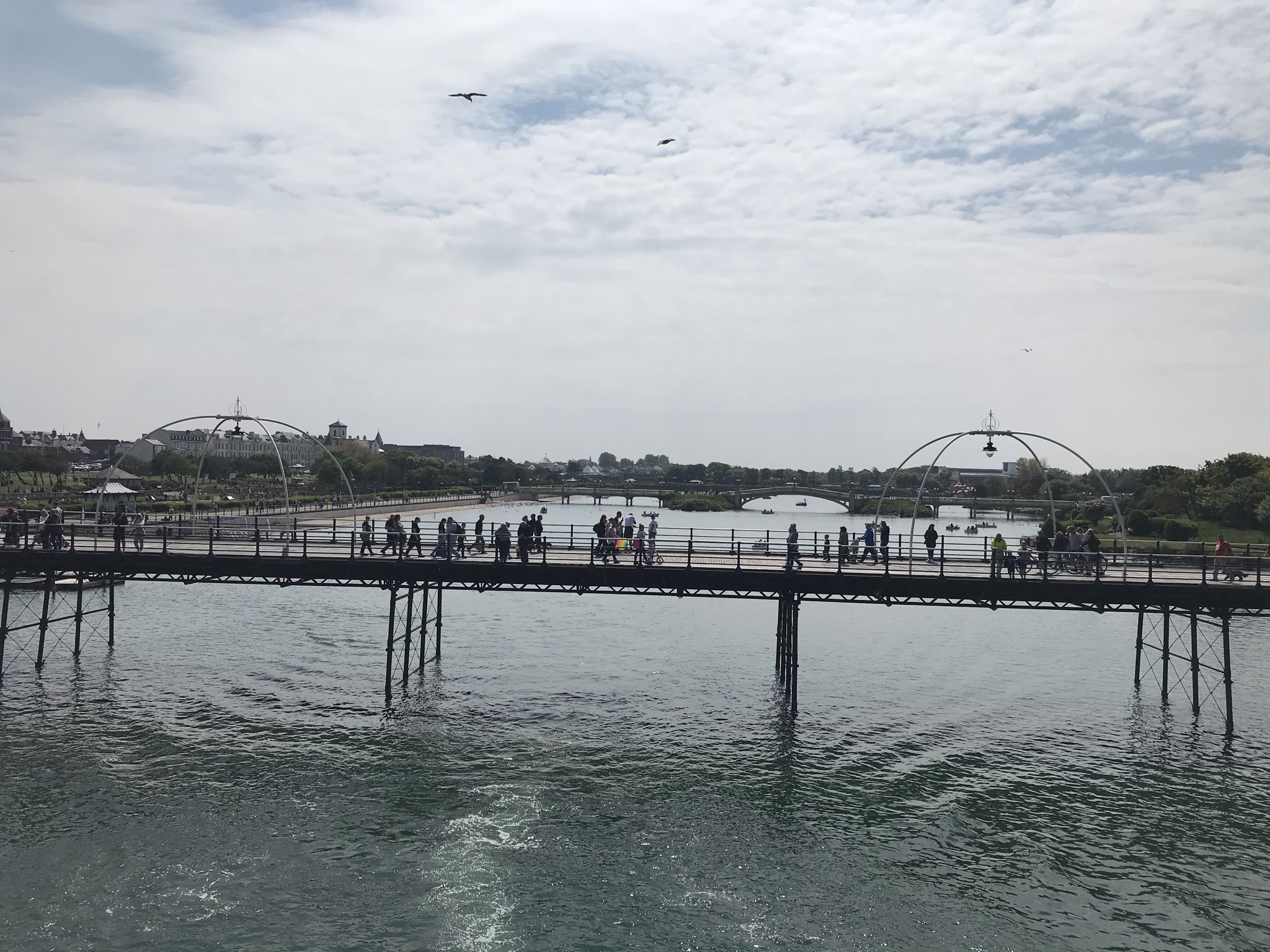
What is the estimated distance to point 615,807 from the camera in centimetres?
2456

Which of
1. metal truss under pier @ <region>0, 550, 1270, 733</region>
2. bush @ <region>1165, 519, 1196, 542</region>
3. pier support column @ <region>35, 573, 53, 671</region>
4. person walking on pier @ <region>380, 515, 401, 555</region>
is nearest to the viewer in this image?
metal truss under pier @ <region>0, 550, 1270, 733</region>

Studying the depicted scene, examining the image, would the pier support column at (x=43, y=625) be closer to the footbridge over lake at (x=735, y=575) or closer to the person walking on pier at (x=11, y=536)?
the footbridge over lake at (x=735, y=575)

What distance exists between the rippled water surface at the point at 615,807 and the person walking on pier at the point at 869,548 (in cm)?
557

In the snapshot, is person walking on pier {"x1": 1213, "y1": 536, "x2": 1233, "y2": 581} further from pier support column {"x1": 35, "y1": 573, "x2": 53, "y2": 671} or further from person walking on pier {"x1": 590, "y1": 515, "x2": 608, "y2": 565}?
pier support column {"x1": 35, "y1": 573, "x2": 53, "y2": 671}

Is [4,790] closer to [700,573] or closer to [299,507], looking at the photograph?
[700,573]

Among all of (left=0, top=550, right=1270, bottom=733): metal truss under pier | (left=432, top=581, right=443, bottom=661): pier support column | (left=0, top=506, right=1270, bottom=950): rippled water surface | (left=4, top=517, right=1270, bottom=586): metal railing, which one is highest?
(left=4, top=517, right=1270, bottom=586): metal railing

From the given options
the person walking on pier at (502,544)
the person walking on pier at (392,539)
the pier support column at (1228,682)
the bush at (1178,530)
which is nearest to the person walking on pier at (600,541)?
the person walking on pier at (502,544)

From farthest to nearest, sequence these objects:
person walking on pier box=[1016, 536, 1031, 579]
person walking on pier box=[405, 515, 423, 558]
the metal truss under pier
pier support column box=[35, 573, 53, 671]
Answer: pier support column box=[35, 573, 53, 671] < person walking on pier box=[405, 515, 423, 558] < person walking on pier box=[1016, 536, 1031, 579] < the metal truss under pier

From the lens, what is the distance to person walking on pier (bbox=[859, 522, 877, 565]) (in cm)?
3319

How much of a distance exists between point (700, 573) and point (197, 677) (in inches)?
812

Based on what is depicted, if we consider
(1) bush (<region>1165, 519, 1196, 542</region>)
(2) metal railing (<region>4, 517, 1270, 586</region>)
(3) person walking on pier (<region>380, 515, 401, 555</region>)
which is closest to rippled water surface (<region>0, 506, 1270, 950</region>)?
(2) metal railing (<region>4, 517, 1270, 586</region>)

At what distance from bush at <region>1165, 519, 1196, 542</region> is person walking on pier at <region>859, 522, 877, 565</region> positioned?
69.1 meters

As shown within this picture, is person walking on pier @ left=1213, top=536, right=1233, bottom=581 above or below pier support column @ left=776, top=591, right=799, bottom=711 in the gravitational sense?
above

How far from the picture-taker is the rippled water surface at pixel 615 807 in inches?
739
